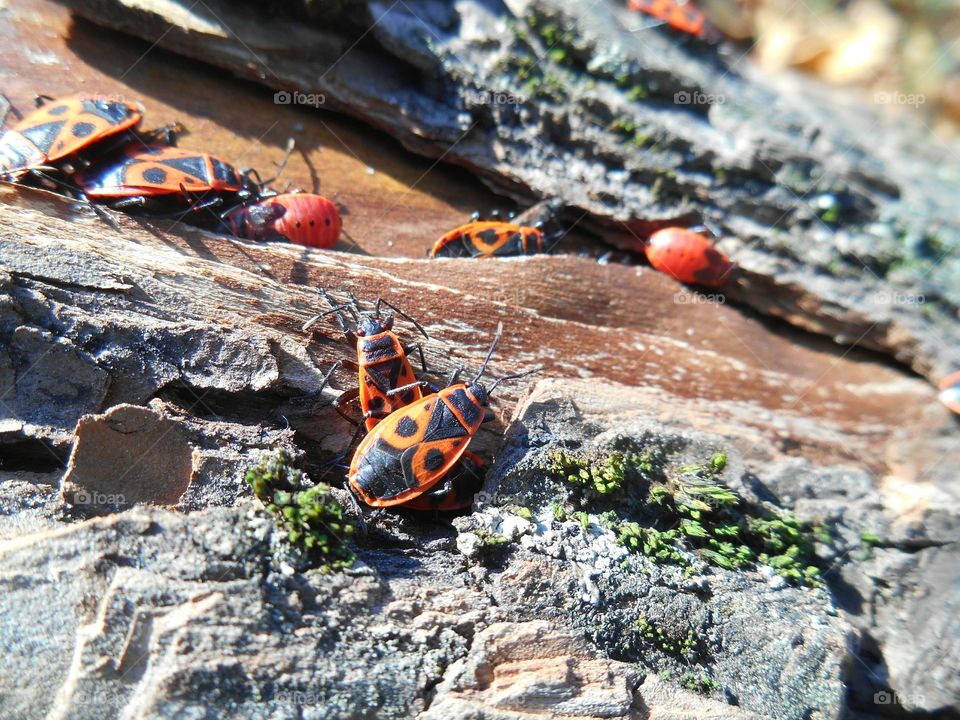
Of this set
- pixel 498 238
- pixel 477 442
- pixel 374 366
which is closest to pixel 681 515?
pixel 477 442

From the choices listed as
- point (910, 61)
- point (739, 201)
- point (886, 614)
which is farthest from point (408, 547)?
point (910, 61)

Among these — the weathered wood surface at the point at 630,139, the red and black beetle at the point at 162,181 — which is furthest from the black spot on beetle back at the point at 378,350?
the weathered wood surface at the point at 630,139

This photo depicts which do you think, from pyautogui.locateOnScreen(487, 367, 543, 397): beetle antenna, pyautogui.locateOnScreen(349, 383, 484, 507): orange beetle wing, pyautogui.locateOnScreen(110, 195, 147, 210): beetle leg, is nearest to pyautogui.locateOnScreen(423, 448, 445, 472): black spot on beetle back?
pyautogui.locateOnScreen(349, 383, 484, 507): orange beetle wing

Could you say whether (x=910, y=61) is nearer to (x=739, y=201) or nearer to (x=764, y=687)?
(x=739, y=201)

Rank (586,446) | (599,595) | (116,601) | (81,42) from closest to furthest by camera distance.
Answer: (116,601), (599,595), (586,446), (81,42)

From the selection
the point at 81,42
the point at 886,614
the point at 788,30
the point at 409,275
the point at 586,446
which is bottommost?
the point at 886,614

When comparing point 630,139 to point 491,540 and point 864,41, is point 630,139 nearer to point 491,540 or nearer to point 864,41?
point 491,540

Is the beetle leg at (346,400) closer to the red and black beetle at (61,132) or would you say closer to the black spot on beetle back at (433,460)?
the black spot on beetle back at (433,460)
